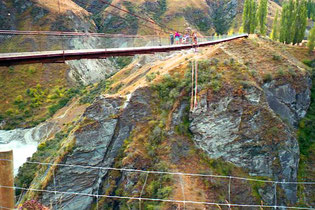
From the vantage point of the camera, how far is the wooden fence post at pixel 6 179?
4137mm

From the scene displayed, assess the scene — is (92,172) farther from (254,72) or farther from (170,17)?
(170,17)

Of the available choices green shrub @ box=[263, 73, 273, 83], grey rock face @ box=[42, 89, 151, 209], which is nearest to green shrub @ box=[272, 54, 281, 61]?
green shrub @ box=[263, 73, 273, 83]

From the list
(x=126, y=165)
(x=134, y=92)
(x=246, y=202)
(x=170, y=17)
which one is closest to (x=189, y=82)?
(x=134, y=92)

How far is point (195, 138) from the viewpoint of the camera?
33.1 meters

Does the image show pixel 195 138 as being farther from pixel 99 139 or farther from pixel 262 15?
pixel 262 15

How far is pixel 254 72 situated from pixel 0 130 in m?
53.5

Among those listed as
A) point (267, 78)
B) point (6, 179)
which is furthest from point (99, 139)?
point (6, 179)

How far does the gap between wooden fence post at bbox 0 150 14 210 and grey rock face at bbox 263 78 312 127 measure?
115 feet

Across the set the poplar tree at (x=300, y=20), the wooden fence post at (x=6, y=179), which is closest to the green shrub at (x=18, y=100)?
the poplar tree at (x=300, y=20)

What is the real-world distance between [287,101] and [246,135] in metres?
8.77

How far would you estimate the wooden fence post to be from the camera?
414cm

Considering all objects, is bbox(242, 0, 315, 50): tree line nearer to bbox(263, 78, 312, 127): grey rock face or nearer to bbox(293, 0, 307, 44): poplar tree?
bbox(293, 0, 307, 44): poplar tree

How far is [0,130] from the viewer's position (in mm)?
62969

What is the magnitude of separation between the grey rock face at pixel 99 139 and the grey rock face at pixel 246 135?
23.4 feet
